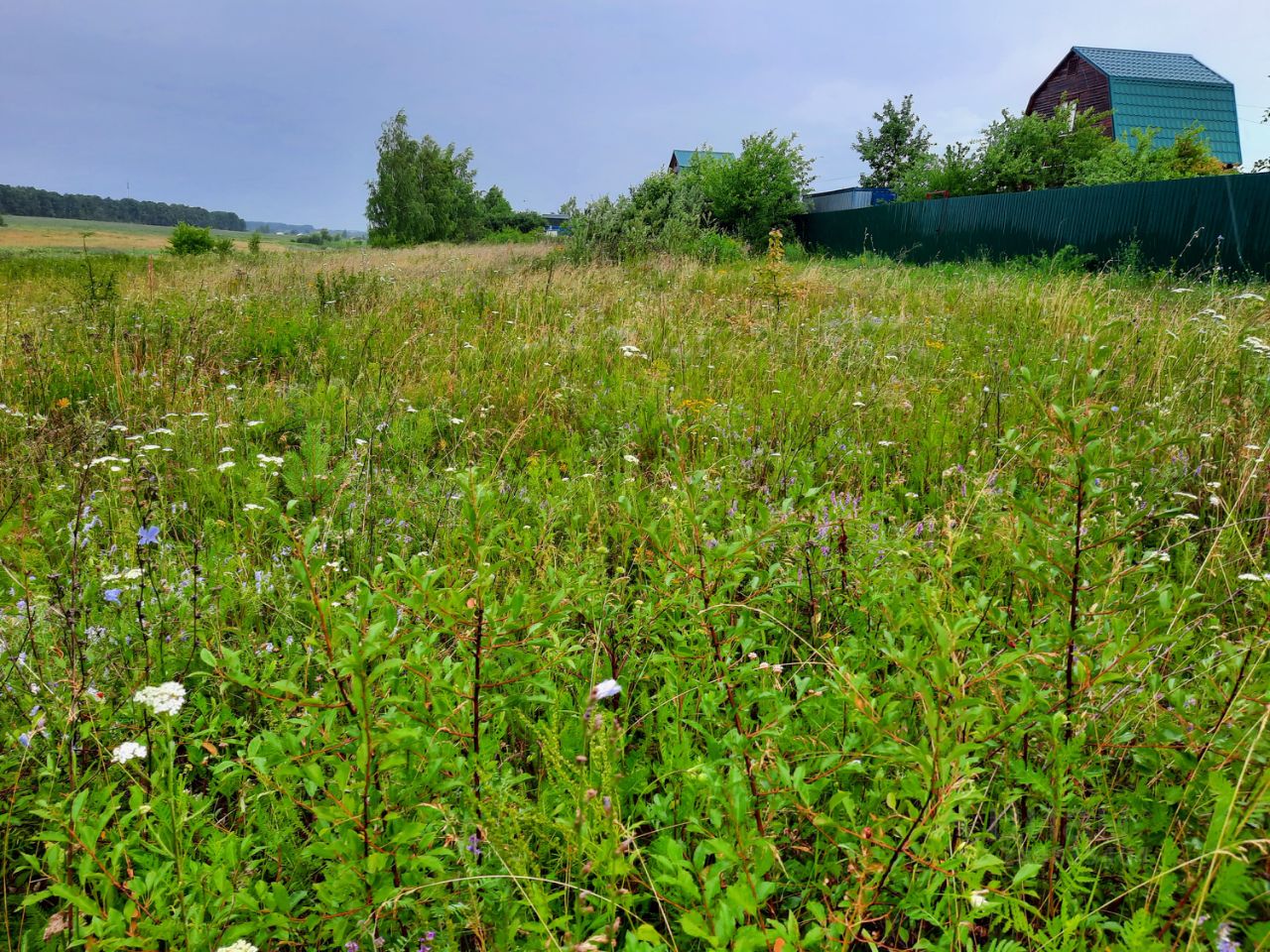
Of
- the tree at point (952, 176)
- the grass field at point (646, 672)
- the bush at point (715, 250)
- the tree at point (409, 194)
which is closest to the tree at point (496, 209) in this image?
the tree at point (409, 194)

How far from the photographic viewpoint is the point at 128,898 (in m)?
1.21

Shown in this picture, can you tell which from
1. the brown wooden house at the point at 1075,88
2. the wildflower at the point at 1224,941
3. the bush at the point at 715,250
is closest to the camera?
the wildflower at the point at 1224,941

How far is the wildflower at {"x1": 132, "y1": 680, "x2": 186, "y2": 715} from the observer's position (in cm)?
121

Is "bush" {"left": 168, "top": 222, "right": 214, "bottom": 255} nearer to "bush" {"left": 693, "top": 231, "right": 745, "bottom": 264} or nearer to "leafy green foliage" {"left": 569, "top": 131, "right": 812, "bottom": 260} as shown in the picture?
"leafy green foliage" {"left": 569, "top": 131, "right": 812, "bottom": 260}

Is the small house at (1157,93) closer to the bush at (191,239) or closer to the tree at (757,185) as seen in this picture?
the tree at (757,185)

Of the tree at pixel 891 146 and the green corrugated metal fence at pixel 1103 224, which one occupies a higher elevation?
the tree at pixel 891 146

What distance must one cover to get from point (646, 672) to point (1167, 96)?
47.5m

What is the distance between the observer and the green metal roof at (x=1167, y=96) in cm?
3366

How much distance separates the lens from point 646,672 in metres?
1.91

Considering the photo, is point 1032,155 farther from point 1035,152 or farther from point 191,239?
point 191,239

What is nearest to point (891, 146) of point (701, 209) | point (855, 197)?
point (855, 197)

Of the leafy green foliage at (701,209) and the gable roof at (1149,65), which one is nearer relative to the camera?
the leafy green foliage at (701,209)

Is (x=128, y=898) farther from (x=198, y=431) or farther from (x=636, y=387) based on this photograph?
(x=636, y=387)

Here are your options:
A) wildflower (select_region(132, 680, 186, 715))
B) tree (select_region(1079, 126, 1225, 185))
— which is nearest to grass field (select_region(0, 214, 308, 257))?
wildflower (select_region(132, 680, 186, 715))
